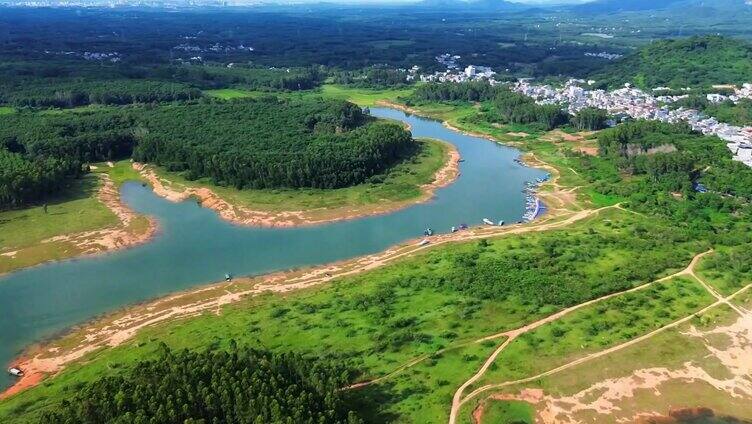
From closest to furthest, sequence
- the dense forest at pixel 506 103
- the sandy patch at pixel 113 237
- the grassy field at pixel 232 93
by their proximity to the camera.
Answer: the sandy patch at pixel 113 237 < the dense forest at pixel 506 103 < the grassy field at pixel 232 93

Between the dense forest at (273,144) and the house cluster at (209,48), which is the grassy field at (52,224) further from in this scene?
the house cluster at (209,48)

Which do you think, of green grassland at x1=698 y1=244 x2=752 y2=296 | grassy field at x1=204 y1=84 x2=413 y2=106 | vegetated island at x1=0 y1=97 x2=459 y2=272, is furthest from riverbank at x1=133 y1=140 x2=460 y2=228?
grassy field at x1=204 y1=84 x2=413 y2=106

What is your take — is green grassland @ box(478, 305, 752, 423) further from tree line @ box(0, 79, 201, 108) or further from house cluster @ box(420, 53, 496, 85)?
house cluster @ box(420, 53, 496, 85)

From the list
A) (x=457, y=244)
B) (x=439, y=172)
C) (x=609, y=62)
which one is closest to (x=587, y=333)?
(x=457, y=244)

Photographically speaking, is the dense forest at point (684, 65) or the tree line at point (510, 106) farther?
the dense forest at point (684, 65)

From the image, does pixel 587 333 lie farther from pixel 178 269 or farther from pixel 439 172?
pixel 439 172

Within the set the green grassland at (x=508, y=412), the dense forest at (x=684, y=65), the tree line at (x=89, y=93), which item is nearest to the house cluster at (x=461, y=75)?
the dense forest at (x=684, y=65)

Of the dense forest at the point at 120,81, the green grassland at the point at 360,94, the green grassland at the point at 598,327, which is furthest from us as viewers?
the green grassland at the point at 360,94
